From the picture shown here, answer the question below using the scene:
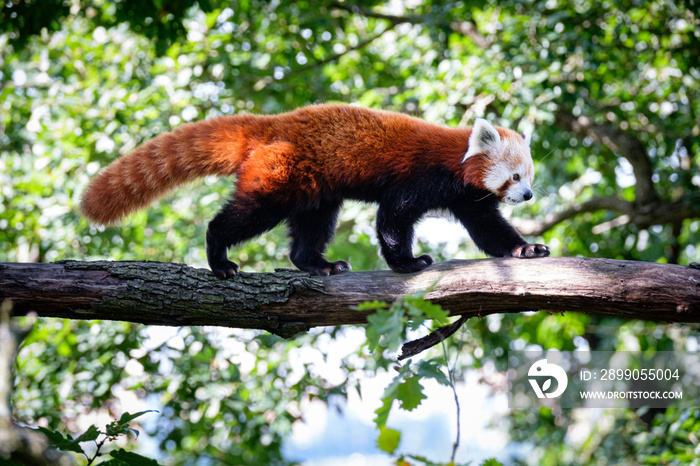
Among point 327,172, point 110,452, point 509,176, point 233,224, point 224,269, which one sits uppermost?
point 509,176

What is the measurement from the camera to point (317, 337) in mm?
5457

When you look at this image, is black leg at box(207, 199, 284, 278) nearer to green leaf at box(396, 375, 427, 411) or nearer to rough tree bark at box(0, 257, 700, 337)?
rough tree bark at box(0, 257, 700, 337)

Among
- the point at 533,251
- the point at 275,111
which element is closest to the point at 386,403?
the point at 533,251

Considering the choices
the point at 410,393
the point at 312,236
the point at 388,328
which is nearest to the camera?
the point at 388,328

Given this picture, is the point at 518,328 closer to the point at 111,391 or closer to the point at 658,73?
the point at 658,73

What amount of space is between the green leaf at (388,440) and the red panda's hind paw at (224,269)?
167 cm

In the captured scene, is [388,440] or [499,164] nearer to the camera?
[388,440]

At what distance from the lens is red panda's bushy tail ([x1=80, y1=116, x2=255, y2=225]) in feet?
11.6

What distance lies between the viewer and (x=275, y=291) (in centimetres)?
295

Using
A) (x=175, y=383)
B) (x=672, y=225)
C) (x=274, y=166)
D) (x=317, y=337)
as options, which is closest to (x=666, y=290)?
(x=274, y=166)

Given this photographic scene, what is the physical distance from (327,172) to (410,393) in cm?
198

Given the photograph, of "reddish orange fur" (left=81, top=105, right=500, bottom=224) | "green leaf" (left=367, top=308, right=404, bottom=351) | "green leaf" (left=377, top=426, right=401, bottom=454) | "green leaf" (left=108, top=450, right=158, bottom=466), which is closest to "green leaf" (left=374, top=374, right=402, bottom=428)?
"green leaf" (left=377, top=426, right=401, bottom=454)
